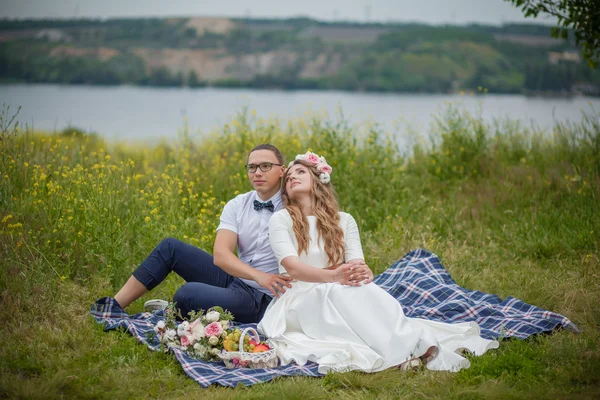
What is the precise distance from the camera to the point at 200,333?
4.12 m

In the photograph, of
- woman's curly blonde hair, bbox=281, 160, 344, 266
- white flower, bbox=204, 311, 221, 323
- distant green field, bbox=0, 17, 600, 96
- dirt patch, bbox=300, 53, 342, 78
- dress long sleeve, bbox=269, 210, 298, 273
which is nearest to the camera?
white flower, bbox=204, 311, 221, 323

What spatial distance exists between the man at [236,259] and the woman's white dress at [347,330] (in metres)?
0.34

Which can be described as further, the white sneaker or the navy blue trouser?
the white sneaker

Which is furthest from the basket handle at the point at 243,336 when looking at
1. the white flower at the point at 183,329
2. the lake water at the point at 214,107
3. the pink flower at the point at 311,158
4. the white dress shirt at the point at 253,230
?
the lake water at the point at 214,107

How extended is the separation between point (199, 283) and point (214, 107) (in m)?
19.8

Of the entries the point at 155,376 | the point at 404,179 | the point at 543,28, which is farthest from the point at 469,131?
the point at 543,28

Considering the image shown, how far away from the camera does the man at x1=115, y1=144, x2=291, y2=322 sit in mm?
4605

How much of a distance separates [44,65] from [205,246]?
33813 millimetres

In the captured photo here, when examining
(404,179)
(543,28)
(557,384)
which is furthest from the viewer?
(543,28)

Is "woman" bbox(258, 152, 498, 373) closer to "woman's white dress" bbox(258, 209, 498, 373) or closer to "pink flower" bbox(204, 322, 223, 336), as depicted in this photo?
"woman's white dress" bbox(258, 209, 498, 373)

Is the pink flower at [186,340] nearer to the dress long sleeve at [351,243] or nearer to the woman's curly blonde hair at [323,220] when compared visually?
the woman's curly blonde hair at [323,220]

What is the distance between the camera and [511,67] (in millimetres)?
31500

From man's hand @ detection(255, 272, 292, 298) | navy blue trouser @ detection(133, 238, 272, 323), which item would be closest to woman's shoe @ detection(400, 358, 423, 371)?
man's hand @ detection(255, 272, 292, 298)

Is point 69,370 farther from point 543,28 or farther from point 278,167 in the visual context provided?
point 543,28
